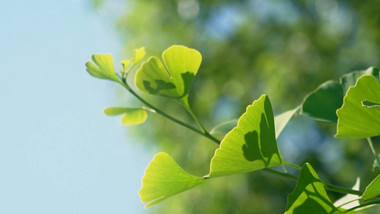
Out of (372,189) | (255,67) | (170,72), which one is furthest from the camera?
(255,67)

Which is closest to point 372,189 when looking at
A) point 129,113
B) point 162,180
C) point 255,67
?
point 162,180

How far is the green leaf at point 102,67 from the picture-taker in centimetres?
42

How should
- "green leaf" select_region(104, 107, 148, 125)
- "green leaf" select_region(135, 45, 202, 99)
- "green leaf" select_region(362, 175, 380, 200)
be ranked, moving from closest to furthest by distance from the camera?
"green leaf" select_region(362, 175, 380, 200), "green leaf" select_region(135, 45, 202, 99), "green leaf" select_region(104, 107, 148, 125)

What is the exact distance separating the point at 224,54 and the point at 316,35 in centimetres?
85

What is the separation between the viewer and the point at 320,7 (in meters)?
4.95

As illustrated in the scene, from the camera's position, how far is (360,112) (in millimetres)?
302

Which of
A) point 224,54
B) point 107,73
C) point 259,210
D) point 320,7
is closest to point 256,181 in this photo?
point 259,210

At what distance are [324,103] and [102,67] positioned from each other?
19 centimetres

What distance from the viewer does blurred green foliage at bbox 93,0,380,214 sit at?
14.5ft

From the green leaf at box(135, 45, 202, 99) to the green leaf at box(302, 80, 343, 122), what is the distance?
12 centimetres

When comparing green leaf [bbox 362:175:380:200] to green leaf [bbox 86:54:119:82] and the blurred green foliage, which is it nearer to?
green leaf [bbox 86:54:119:82]

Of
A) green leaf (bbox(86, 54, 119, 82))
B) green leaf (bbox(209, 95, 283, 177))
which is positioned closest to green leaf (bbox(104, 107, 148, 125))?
green leaf (bbox(86, 54, 119, 82))

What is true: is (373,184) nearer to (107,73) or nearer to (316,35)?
(107,73)

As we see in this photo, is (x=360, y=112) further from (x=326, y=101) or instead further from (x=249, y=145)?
(x=326, y=101)
